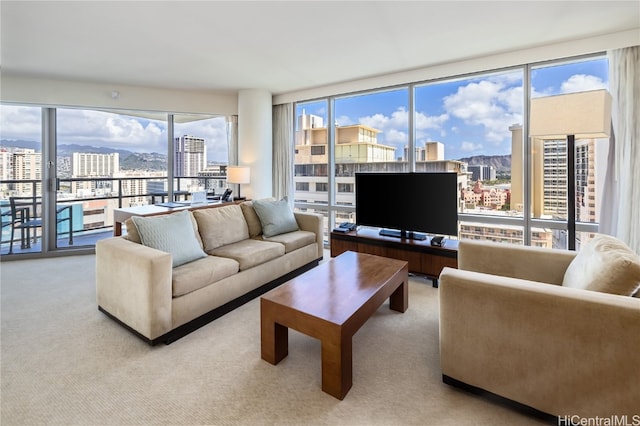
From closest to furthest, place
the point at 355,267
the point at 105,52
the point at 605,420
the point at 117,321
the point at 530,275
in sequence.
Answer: the point at 605,420 → the point at 530,275 → the point at 117,321 → the point at 355,267 → the point at 105,52

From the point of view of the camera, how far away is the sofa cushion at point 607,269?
50.4 inches

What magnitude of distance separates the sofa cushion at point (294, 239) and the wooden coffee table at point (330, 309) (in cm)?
86

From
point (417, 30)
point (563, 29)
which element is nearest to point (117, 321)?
point (417, 30)

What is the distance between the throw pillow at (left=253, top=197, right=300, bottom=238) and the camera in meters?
3.41

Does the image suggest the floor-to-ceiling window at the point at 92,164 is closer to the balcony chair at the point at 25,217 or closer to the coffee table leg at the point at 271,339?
the balcony chair at the point at 25,217

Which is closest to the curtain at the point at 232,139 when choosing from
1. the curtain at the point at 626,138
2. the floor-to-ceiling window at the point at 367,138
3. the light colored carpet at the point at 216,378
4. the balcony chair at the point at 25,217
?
the floor-to-ceiling window at the point at 367,138

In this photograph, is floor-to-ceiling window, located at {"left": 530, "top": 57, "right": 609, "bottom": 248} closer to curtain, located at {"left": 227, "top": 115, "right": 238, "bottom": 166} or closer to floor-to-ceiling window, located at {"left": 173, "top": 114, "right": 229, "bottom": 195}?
curtain, located at {"left": 227, "top": 115, "right": 238, "bottom": 166}

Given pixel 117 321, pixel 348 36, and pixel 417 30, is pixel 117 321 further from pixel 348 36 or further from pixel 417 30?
pixel 417 30

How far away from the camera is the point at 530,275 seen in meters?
2.03

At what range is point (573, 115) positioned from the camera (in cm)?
216

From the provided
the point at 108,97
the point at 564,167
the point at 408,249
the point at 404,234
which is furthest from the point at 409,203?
the point at 108,97

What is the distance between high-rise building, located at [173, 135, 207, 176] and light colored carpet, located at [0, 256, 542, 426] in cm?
298

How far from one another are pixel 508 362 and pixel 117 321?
260 centimetres

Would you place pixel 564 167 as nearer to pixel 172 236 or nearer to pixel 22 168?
pixel 172 236
